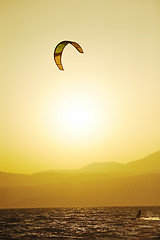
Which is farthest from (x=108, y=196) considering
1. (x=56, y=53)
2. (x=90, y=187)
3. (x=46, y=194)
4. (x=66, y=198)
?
(x=56, y=53)

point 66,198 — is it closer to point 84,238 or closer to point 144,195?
point 144,195

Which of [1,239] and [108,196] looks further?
[108,196]

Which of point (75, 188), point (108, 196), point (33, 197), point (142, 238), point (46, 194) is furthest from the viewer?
point (33, 197)

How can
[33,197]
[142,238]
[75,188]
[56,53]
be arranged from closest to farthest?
[56,53], [142,238], [75,188], [33,197]

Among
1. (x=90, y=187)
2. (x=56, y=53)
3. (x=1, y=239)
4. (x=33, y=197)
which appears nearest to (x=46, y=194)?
(x=33, y=197)

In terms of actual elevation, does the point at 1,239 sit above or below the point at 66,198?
below

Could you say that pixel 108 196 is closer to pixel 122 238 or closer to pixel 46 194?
pixel 46 194

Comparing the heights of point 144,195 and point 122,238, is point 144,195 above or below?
above

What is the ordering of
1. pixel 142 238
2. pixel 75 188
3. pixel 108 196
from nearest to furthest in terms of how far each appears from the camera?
pixel 142 238
pixel 108 196
pixel 75 188

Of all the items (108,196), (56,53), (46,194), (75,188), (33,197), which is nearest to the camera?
(56,53)
